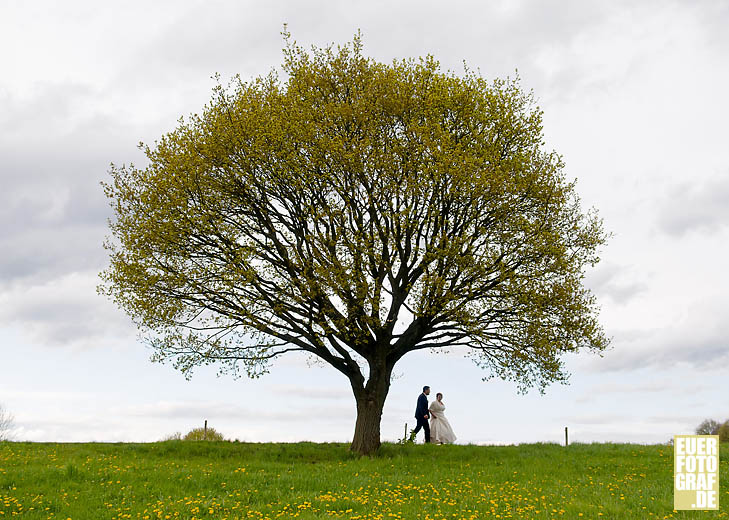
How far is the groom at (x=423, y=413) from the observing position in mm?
30391

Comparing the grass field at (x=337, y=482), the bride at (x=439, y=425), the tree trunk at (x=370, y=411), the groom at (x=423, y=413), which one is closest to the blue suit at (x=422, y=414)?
the groom at (x=423, y=413)

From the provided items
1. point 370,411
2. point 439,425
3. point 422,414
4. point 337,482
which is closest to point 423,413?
point 422,414

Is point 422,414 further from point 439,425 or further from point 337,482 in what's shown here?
point 337,482

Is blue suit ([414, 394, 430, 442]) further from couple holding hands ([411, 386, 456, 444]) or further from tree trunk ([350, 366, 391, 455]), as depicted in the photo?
tree trunk ([350, 366, 391, 455])

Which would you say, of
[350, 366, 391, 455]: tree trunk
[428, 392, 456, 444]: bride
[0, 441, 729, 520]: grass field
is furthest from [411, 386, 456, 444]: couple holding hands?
[350, 366, 391, 455]: tree trunk

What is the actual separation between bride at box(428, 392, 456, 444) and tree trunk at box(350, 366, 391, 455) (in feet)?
19.7

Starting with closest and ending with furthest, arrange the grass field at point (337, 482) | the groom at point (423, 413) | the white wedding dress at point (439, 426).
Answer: the grass field at point (337, 482), the groom at point (423, 413), the white wedding dress at point (439, 426)

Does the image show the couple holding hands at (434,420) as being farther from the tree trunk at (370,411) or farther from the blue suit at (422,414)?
the tree trunk at (370,411)

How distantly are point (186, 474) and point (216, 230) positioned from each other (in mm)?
9106

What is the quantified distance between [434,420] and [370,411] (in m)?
6.65

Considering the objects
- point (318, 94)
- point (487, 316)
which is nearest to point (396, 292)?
point (487, 316)

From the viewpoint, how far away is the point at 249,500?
16750 millimetres

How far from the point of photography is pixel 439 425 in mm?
30797

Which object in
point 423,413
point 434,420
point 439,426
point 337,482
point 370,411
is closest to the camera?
point 337,482
